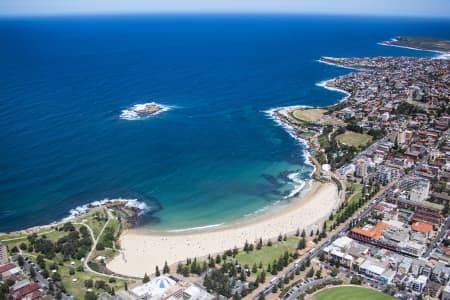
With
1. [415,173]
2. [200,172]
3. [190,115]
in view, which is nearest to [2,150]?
[200,172]

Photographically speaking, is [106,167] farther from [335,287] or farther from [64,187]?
[335,287]

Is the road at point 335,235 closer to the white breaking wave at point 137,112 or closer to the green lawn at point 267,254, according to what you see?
the green lawn at point 267,254

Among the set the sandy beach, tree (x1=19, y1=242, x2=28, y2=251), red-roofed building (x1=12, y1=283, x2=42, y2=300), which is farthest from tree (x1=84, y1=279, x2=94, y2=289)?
tree (x1=19, y1=242, x2=28, y2=251)

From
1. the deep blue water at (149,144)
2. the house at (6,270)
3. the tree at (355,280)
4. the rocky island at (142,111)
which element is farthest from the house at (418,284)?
the rocky island at (142,111)

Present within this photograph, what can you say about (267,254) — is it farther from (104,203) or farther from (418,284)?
(104,203)

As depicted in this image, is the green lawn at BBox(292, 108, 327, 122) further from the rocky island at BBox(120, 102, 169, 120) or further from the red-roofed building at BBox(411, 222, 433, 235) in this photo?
the red-roofed building at BBox(411, 222, 433, 235)

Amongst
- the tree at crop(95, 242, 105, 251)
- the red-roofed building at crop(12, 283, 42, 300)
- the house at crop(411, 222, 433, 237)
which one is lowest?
the tree at crop(95, 242, 105, 251)

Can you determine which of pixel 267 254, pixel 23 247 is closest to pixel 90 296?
pixel 23 247
